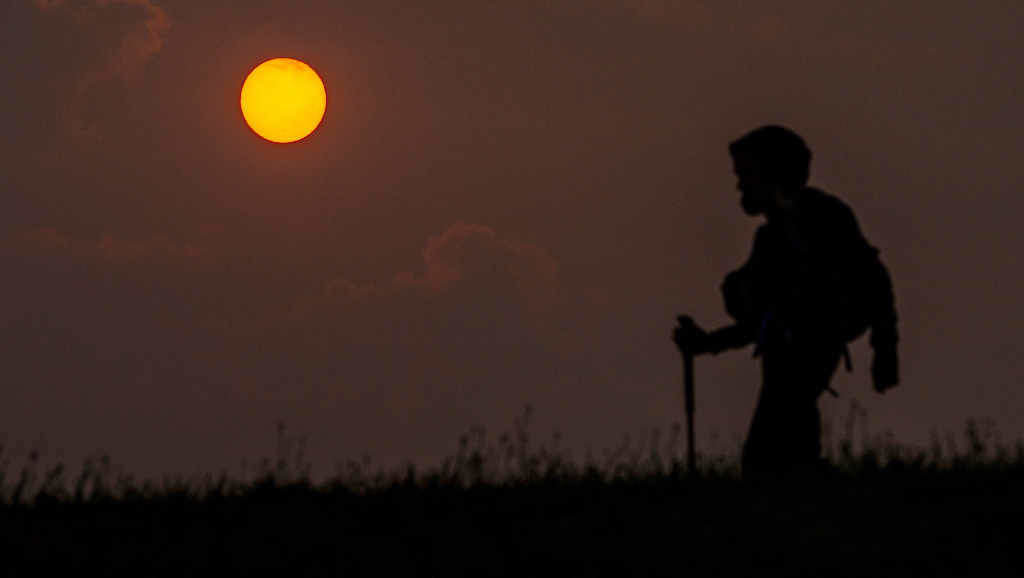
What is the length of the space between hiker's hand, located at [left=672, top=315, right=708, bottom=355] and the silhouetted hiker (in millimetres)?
324

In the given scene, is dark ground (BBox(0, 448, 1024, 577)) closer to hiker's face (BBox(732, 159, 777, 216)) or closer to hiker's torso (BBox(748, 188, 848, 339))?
hiker's torso (BBox(748, 188, 848, 339))

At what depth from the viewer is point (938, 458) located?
9.87m

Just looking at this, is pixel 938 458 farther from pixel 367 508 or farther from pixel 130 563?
pixel 130 563

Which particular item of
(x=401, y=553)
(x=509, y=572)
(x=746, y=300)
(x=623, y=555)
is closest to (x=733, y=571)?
(x=623, y=555)

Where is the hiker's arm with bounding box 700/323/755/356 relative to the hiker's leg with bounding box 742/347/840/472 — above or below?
above

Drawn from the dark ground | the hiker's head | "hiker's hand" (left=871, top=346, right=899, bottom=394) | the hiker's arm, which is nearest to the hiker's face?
the hiker's head

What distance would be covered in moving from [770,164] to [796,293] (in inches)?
29.3

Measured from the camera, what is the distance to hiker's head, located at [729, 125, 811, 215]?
9531 millimetres

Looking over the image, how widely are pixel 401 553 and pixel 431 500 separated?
4.20ft

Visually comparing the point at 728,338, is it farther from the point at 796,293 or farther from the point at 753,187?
the point at 753,187

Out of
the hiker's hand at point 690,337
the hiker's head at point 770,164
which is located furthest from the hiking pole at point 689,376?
the hiker's head at point 770,164

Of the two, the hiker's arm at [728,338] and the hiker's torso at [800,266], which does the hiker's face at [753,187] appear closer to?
the hiker's torso at [800,266]

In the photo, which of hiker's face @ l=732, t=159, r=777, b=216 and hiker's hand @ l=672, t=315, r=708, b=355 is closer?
hiker's face @ l=732, t=159, r=777, b=216

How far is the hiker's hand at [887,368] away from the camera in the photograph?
31.2 ft
